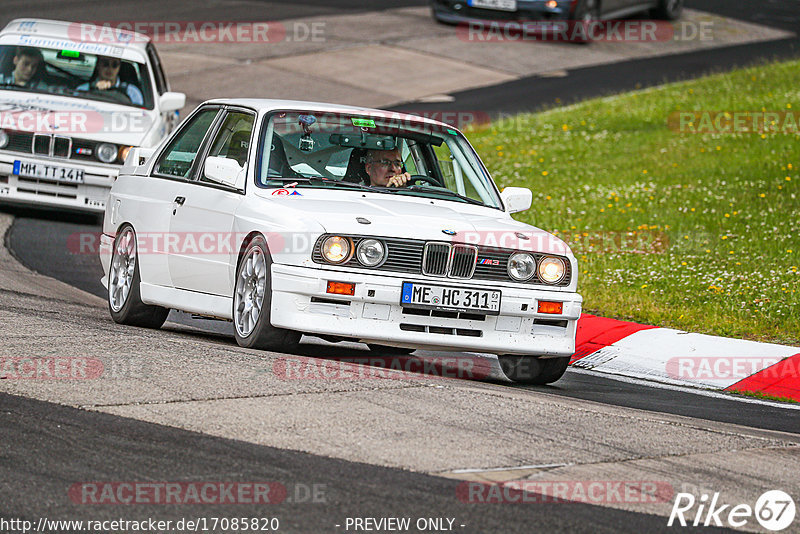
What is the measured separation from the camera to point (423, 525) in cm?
503

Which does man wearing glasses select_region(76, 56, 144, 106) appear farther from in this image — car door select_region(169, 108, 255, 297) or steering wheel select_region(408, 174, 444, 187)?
steering wheel select_region(408, 174, 444, 187)

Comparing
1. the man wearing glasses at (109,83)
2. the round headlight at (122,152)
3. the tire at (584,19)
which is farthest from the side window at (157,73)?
the tire at (584,19)

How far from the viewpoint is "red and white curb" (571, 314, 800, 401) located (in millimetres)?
9430

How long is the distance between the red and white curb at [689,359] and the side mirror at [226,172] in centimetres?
292

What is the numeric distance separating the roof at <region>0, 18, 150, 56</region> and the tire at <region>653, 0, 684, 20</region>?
16095mm

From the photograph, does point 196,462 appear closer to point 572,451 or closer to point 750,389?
point 572,451

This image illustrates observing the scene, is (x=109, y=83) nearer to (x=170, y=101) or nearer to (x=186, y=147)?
(x=170, y=101)

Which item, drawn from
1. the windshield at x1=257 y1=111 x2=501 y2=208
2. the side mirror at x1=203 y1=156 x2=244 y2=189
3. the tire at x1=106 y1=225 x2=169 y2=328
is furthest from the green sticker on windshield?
the tire at x1=106 y1=225 x2=169 y2=328

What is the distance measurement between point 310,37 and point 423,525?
2320 cm

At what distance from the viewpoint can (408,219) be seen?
813 cm

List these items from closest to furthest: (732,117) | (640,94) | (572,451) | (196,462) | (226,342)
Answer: (196,462) → (572,451) → (226,342) → (732,117) → (640,94)

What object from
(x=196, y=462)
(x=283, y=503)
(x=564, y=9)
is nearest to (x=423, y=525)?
(x=283, y=503)

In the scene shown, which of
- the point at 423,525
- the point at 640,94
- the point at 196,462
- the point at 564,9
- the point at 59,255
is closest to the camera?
the point at 423,525

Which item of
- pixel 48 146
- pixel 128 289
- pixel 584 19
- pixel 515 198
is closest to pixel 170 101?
pixel 48 146
